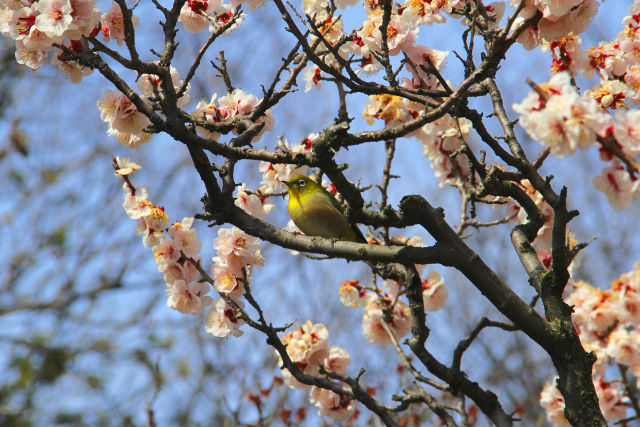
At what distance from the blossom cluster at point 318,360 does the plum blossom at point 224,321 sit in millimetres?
547

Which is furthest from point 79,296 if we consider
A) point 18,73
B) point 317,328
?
point 317,328

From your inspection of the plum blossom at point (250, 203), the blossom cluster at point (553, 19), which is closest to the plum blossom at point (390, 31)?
the blossom cluster at point (553, 19)

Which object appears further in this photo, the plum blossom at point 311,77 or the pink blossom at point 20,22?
the plum blossom at point 311,77

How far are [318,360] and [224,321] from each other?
0.82 meters

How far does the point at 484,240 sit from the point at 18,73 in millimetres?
9407

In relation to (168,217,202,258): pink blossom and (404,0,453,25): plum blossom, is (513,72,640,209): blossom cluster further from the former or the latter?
(168,217,202,258): pink blossom

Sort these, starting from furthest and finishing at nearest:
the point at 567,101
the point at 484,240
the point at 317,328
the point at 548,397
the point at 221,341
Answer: the point at 484,240
the point at 221,341
the point at 548,397
the point at 317,328
the point at 567,101

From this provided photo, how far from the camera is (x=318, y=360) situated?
344 cm

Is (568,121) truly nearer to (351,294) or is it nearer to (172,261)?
(172,261)

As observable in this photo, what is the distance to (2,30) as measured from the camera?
2.20 m

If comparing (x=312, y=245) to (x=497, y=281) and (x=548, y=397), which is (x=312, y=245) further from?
(x=548, y=397)

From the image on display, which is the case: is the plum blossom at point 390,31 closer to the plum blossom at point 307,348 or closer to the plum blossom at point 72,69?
the plum blossom at point 72,69

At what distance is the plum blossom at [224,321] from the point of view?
283cm

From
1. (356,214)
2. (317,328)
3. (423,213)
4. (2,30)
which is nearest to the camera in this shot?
(2,30)
